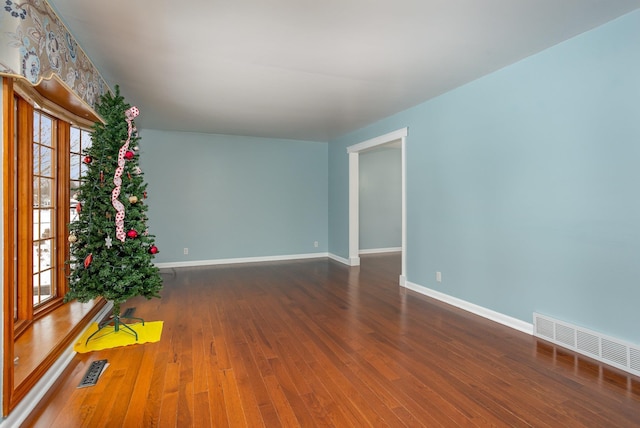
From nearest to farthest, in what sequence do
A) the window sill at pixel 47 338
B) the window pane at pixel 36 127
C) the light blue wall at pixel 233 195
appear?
the window sill at pixel 47 338
the window pane at pixel 36 127
the light blue wall at pixel 233 195

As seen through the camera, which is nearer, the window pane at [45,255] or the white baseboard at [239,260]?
the window pane at [45,255]

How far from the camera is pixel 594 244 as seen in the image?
2.61m

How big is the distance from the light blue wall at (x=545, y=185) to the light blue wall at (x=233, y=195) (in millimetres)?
3259

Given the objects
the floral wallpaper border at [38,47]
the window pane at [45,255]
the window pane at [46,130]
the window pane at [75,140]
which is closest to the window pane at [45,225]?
the window pane at [45,255]

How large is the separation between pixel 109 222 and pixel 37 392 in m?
1.31

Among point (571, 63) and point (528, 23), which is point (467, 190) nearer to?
point (571, 63)

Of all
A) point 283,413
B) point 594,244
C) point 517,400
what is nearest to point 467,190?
point 594,244

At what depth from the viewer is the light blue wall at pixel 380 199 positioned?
798 cm

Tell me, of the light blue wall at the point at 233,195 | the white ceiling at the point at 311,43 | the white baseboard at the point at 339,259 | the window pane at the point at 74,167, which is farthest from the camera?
the white baseboard at the point at 339,259

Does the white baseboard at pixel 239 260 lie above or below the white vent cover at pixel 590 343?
above

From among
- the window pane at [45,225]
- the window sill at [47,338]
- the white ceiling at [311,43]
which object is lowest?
the window sill at [47,338]

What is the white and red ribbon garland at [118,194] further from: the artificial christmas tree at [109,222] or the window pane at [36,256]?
the window pane at [36,256]

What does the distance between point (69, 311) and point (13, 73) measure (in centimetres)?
232

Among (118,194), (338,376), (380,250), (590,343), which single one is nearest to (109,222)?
(118,194)
